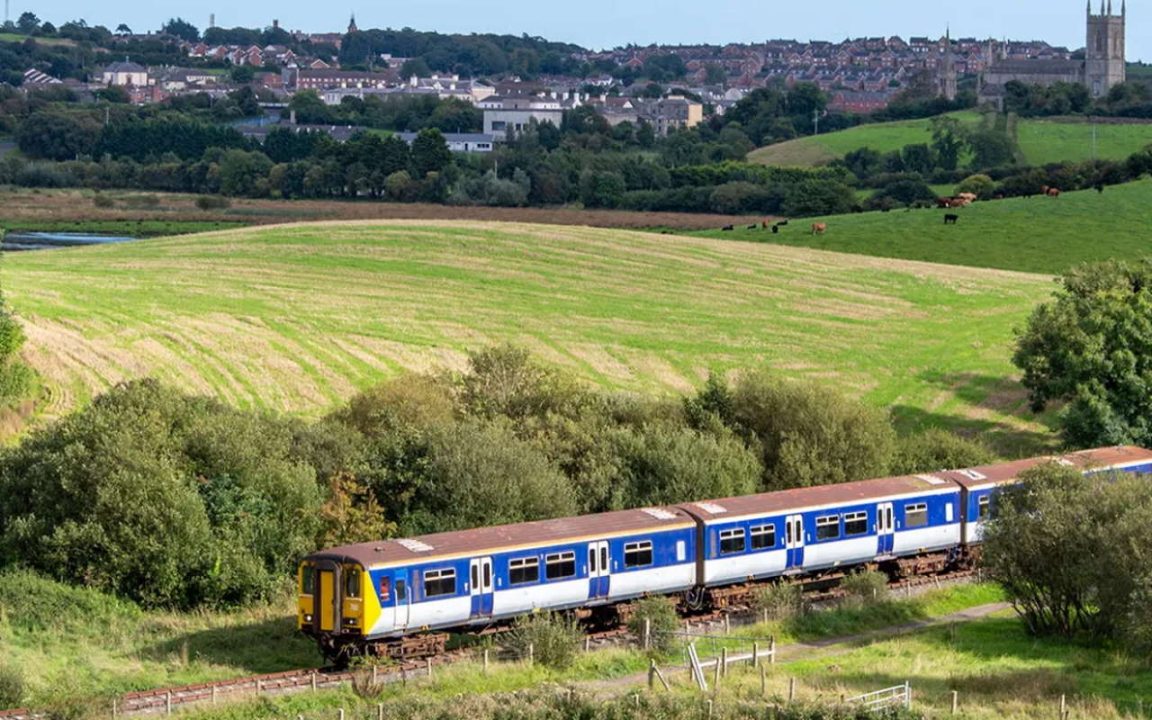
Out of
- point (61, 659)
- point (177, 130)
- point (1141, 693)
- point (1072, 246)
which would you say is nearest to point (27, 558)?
point (61, 659)

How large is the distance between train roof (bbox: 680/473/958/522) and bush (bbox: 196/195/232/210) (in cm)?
9914

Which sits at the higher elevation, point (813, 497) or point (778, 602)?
point (813, 497)

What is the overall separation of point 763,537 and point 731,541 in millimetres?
894

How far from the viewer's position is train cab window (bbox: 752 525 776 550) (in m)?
38.5

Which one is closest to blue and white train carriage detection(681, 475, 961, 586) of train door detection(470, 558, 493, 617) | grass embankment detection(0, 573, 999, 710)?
grass embankment detection(0, 573, 999, 710)

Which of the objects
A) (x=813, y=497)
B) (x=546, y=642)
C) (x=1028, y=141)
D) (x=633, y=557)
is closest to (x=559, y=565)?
(x=633, y=557)

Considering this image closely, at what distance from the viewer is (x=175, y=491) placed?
124 ft

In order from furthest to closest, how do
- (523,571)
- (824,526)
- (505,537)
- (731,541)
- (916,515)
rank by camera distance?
(916,515) < (824,526) < (731,541) < (505,537) < (523,571)

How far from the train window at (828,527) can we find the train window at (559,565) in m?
6.57

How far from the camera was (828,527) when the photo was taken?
39969 millimetres

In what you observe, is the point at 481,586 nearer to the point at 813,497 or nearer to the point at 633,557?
the point at 633,557

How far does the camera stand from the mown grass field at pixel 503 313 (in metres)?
62.6

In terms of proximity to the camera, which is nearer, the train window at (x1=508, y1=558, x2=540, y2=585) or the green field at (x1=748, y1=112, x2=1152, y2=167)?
the train window at (x1=508, y1=558, x2=540, y2=585)

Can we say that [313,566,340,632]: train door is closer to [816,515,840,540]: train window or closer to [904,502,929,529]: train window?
[816,515,840,540]: train window
